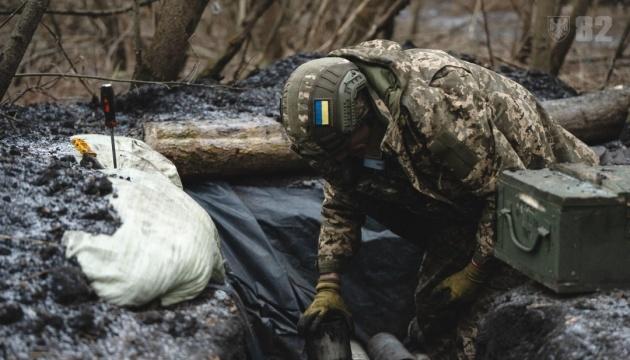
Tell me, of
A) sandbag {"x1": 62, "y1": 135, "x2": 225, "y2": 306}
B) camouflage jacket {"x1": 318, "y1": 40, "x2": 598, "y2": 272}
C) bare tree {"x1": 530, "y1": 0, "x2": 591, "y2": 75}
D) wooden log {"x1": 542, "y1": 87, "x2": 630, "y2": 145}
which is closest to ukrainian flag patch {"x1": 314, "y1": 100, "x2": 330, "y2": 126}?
camouflage jacket {"x1": 318, "y1": 40, "x2": 598, "y2": 272}

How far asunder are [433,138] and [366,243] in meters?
1.37

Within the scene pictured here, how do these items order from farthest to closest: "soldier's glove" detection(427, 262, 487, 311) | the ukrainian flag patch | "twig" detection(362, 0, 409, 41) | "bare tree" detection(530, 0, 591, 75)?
"twig" detection(362, 0, 409, 41)
"bare tree" detection(530, 0, 591, 75)
"soldier's glove" detection(427, 262, 487, 311)
the ukrainian flag patch

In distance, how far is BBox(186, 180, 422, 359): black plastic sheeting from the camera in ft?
14.4

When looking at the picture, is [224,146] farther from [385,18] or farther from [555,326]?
[385,18]

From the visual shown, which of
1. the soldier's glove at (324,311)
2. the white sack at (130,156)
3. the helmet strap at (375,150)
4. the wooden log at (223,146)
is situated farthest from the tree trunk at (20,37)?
the soldier's glove at (324,311)

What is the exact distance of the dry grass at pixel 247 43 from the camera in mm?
8031

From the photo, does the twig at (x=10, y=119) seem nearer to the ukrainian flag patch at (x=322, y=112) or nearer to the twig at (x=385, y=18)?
the ukrainian flag patch at (x=322, y=112)

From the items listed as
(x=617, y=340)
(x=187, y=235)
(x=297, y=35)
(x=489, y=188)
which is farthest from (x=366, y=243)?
(x=297, y=35)

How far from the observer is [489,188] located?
3.43 metres

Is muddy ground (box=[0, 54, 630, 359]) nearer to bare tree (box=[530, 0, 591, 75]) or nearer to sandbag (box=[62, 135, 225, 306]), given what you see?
sandbag (box=[62, 135, 225, 306])

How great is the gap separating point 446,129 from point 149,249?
4.02 ft

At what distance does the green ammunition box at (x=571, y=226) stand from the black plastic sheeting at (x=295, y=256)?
54.1 inches

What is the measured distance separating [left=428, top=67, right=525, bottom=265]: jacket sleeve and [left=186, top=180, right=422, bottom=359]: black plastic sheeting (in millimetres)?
1194

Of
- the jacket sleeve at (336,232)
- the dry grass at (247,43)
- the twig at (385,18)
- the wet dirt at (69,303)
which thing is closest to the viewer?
the wet dirt at (69,303)
